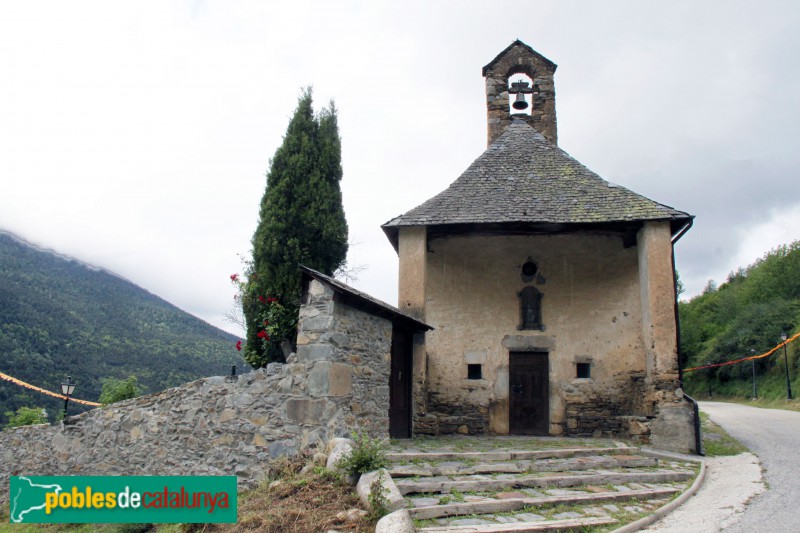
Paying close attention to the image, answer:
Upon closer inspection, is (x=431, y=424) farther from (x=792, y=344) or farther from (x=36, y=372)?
(x=792, y=344)

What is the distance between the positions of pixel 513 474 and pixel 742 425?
9672 mm

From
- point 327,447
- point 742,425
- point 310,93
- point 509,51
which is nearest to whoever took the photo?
point 327,447

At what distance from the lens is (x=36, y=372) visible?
63.1 ft

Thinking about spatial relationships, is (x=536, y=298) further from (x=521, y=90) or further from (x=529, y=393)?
(x=521, y=90)

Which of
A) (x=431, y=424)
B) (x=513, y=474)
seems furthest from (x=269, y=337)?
(x=513, y=474)

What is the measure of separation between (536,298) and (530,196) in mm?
2219

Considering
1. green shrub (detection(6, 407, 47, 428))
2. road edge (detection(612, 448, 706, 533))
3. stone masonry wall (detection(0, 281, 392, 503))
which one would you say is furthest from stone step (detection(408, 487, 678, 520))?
green shrub (detection(6, 407, 47, 428))

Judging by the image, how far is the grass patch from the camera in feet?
29.6

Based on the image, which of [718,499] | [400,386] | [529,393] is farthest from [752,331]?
[718,499]

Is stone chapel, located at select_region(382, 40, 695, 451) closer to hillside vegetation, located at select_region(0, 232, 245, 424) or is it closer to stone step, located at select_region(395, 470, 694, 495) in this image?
stone step, located at select_region(395, 470, 694, 495)

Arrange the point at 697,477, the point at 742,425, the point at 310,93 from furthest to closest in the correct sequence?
the point at 742,425 < the point at 310,93 < the point at 697,477

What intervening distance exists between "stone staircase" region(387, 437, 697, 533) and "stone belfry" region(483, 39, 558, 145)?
345 inches

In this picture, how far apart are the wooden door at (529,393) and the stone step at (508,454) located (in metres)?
3.21

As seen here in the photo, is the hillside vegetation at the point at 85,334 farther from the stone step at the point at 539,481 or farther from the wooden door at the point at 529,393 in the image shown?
the stone step at the point at 539,481
